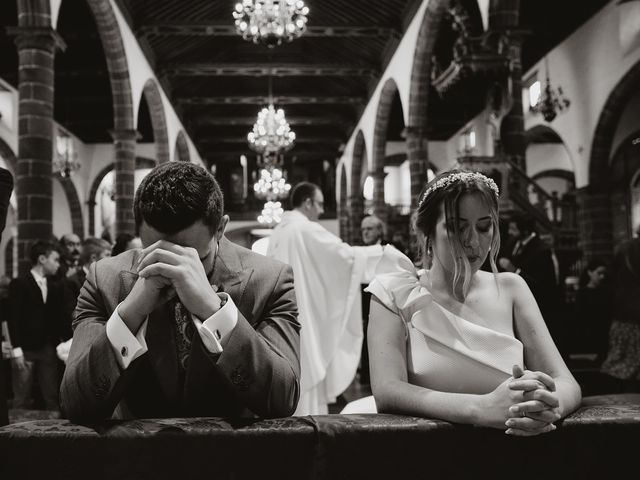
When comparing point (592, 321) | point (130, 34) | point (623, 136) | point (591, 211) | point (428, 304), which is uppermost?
point (130, 34)

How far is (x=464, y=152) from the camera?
18047 millimetres

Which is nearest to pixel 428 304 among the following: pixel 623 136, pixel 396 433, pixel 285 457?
pixel 396 433

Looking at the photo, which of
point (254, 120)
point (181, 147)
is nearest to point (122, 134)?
point (181, 147)

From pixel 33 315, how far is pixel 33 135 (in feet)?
9.76

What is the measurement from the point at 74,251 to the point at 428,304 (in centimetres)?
678

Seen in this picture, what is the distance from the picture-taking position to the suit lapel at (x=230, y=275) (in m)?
1.78

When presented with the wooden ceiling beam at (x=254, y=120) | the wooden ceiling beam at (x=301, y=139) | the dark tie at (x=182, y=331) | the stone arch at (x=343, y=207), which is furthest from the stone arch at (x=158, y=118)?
the dark tie at (x=182, y=331)

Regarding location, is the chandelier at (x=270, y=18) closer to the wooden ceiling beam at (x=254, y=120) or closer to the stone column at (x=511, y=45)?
the stone column at (x=511, y=45)

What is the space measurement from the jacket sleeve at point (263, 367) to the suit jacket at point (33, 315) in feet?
14.2

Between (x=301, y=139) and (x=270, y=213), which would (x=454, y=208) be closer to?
(x=270, y=213)

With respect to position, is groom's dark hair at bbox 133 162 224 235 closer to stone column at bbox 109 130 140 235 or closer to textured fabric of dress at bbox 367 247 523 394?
textured fabric of dress at bbox 367 247 523 394

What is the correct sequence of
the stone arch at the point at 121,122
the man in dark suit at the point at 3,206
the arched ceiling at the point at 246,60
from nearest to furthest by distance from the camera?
the man in dark suit at the point at 3,206 < the stone arch at the point at 121,122 < the arched ceiling at the point at 246,60

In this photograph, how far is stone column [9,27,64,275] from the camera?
7.74 m

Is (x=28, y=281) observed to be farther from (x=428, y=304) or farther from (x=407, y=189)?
(x=407, y=189)
